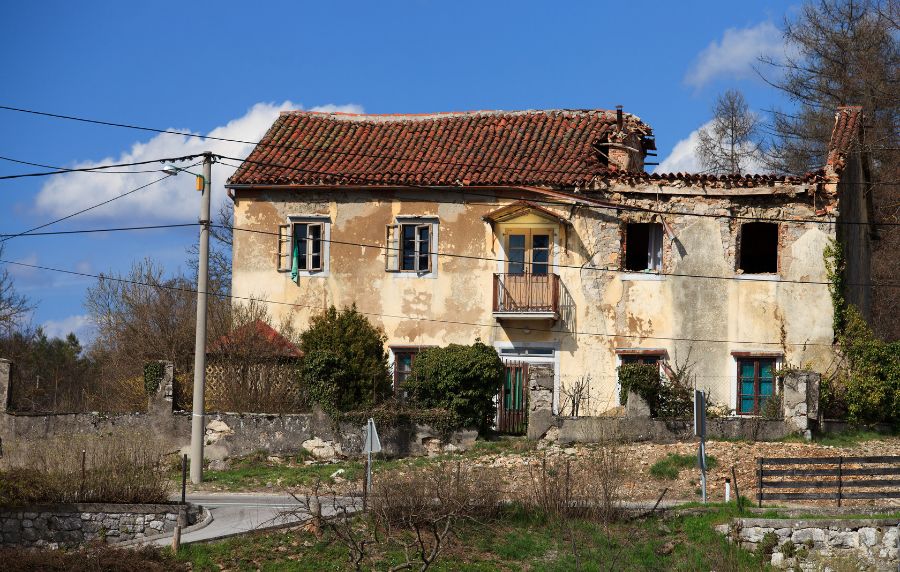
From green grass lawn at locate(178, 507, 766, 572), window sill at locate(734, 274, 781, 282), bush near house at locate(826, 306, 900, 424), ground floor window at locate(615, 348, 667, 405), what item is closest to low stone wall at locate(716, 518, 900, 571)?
green grass lawn at locate(178, 507, 766, 572)

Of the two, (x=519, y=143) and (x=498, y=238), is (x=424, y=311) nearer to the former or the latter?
(x=498, y=238)

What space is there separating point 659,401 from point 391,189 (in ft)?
29.8

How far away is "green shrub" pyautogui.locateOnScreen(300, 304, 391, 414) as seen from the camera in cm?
3083

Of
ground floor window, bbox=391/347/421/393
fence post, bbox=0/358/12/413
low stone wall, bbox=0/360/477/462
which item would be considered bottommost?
low stone wall, bbox=0/360/477/462

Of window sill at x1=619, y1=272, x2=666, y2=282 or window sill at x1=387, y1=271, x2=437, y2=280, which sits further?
window sill at x1=387, y1=271, x2=437, y2=280

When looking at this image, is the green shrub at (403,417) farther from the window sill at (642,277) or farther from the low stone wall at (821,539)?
the low stone wall at (821,539)

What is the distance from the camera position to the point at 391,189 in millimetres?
35125

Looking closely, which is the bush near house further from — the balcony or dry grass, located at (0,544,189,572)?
dry grass, located at (0,544,189,572)

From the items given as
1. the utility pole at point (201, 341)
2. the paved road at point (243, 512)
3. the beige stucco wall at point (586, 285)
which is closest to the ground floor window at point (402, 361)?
the beige stucco wall at point (586, 285)

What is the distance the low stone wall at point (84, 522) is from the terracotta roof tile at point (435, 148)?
13818 millimetres

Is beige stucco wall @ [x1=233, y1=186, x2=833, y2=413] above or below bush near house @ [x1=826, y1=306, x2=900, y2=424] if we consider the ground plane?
above

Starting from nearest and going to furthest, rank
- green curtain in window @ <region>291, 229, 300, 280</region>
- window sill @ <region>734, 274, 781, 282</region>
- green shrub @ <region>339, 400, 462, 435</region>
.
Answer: green shrub @ <region>339, 400, 462, 435</region> → window sill @ <region>734, 274, 781, 282</region> → green curtain in window @ <region>291, 229, 300, 280</region>

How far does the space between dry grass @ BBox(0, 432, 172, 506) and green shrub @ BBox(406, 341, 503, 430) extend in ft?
26.2

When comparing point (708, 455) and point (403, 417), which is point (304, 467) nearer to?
point (403, 417)
